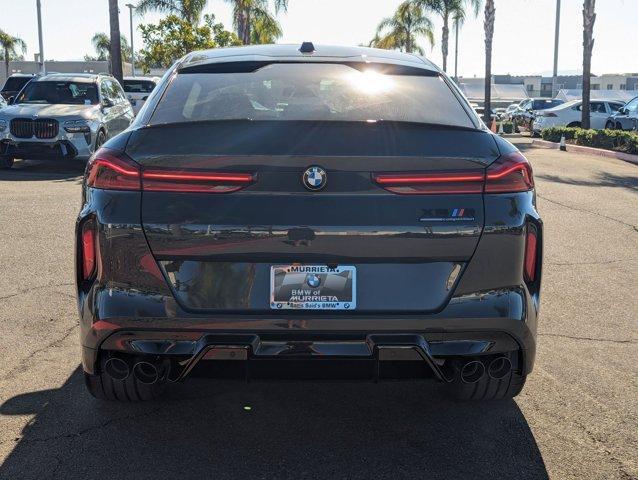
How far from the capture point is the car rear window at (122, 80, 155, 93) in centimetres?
2631

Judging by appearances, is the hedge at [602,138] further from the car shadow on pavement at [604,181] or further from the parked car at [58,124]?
the parked car at [58,124]

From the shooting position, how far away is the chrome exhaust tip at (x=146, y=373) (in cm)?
325

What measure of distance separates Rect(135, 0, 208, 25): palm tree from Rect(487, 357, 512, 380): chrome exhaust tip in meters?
42.1

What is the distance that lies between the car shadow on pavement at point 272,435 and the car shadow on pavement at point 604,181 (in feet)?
36.8

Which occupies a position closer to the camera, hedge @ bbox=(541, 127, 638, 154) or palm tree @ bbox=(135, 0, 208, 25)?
hedge @ bbox=(541, 127, 638, 154)

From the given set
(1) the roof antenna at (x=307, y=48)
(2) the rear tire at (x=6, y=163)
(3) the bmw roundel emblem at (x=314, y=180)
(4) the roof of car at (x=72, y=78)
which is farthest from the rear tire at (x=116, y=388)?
(4) the roof of car at (x=72, y=78)

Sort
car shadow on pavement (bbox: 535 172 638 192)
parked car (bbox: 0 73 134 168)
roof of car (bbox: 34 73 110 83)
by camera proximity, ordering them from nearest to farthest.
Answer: car shadow on pavement (bbox: 535 172 638 192) < parked car (bbox: 0 73 134 168) < roof of car (bbox: 34 73 110 83)

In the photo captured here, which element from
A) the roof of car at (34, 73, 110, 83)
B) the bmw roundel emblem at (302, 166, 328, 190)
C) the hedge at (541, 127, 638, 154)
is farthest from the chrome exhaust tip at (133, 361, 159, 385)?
the hedge at (541, 127, 638, 154)

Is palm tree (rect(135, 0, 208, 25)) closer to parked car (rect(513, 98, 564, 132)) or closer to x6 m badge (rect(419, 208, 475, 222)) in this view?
parked car (rect(513, 98, 564, 132))

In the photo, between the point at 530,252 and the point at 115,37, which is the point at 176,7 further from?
the point at 530,252

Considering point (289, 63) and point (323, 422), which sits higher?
point (289, 63)

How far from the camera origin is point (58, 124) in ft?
48.6

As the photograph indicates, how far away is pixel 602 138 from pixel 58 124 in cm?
1540

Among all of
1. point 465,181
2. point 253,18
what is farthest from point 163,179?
point 253,18
